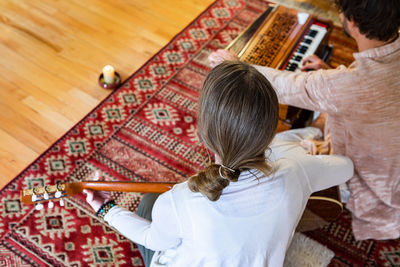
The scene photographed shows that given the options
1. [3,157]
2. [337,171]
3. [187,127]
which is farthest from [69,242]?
[337,171]

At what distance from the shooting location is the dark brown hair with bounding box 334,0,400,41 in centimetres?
131

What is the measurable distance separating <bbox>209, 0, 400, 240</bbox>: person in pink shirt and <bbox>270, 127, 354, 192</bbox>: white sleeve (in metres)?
0.11

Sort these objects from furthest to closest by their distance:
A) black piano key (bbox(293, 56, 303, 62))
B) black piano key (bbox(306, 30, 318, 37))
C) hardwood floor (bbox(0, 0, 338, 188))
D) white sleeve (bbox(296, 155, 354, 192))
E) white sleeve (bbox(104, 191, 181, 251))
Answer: hardwood floor (bbox(0, 0, 338, 188)) → black piano key (bbox(306, 30, 318, 37)) → black piano key (bbox(293, 56, 303, 62)) → white sleeve (bbox(296, 155, 354, 192)) → white sleeve (bbox(104, 191, 181, 251))

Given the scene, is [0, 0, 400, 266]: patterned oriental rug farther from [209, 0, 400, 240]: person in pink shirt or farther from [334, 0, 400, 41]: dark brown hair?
[334, 0, 400, 41]: dark brown hair

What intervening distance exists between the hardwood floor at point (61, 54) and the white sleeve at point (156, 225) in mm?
1024

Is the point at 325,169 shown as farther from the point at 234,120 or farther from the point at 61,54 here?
the point at 61,54

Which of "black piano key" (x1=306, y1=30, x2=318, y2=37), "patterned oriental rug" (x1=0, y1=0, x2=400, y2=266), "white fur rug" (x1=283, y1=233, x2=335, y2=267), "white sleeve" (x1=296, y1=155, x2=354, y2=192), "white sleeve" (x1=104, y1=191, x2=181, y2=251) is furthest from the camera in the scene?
"black piano key" (x1=306, y1=30, x2=318, y2=37)

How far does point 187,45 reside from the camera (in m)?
2.76

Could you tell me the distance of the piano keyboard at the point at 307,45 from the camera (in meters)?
1.93

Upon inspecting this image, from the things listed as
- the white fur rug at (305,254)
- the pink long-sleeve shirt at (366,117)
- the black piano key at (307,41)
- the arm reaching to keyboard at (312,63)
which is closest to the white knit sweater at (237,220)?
the pink long-sleeve shirt at (366,117)

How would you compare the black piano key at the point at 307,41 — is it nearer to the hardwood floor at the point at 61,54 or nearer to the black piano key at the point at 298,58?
the black piano key at the point at 298,58

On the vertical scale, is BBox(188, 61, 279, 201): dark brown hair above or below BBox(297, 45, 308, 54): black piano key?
above

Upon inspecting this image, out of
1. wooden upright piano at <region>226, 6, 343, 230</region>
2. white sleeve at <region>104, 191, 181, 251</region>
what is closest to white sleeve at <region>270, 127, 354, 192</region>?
wooden upright piano at <region>226, 6, 343, 230</region>

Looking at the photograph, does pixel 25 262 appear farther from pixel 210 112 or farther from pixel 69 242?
pixel 210 112
